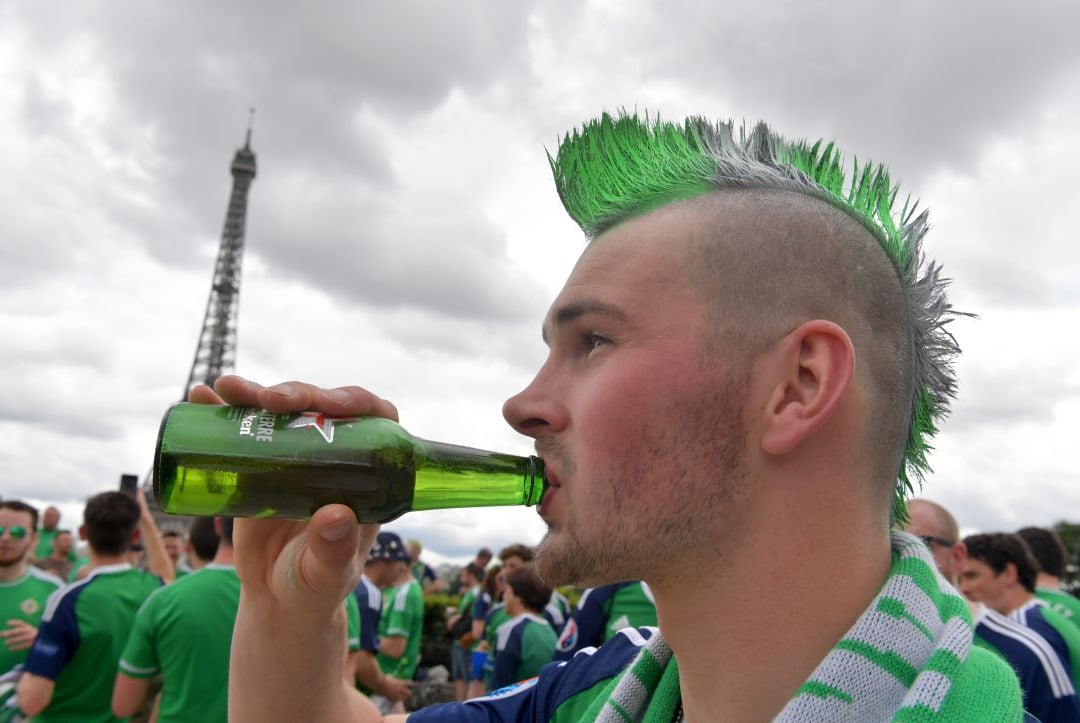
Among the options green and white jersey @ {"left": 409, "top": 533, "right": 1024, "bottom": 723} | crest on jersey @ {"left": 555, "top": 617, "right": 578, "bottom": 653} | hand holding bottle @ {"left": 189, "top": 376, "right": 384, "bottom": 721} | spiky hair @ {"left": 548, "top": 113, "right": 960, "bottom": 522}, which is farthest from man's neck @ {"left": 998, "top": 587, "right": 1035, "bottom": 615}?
hand holding bottle @ {"left": 189, "top": 376, "right": 384, "bottom": 721}

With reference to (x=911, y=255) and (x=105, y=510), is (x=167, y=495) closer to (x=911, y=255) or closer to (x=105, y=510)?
(x=911, y=255)

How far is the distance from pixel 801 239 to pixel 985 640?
359cm

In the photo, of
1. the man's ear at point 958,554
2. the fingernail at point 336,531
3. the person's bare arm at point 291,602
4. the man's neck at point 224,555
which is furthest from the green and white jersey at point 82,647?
the man's ear at point 958,554

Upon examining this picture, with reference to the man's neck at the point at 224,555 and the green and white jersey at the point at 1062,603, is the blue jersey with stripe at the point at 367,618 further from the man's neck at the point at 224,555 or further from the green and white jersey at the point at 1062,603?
the green and white jersey at the point at 1062,603

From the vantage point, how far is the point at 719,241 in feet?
6.75

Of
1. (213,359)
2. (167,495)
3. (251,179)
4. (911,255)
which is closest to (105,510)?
(167,495)

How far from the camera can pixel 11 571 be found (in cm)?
677

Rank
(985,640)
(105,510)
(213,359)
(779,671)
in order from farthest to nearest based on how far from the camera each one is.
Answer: (213,359) → (105,510) → (985,640) → (779,671)

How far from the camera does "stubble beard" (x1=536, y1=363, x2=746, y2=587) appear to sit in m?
1.84

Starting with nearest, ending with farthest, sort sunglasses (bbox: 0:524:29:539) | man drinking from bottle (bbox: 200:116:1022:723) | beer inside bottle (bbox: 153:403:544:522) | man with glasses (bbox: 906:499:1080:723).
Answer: man drinking from bottle (bbox: 200:116:1022:723)
beer inside bottle (bbox: 153:403:544:522)
man with glasses (bbox: 906:499:1080:723)
sunglasses (bbox: 0:524:29:539)

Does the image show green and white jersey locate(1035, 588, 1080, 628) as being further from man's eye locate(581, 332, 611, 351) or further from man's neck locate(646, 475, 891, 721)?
man's eye locate(581, 332, 611, 351)

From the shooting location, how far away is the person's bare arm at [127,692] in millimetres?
5320

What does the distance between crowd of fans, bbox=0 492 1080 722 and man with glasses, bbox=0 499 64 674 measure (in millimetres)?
10

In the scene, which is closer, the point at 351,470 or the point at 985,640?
the point at 351,470
